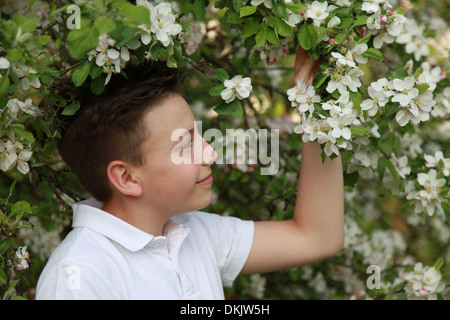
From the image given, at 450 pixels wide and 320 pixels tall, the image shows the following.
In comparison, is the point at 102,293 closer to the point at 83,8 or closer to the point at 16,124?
the point at 16,124

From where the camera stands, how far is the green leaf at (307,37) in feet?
4.85

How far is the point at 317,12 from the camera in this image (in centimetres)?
150

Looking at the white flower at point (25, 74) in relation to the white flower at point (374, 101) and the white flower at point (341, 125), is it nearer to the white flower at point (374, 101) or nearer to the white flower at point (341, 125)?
the white flower at point (341, 125)

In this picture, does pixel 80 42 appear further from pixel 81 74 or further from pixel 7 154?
pixel 7 154

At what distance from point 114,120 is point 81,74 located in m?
0.17

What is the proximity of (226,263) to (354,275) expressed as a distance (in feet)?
3.89

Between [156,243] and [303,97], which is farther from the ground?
[303,97]

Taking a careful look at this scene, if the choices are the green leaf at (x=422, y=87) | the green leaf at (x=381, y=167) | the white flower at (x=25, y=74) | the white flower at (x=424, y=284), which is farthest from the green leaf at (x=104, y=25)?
the white flower at (x=424, y=284)

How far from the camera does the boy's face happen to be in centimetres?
148

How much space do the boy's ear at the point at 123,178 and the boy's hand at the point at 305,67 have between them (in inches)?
20.9

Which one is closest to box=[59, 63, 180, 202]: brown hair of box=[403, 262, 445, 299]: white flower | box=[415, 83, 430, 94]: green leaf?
box=[415, 83, 430, 94]: green leaf

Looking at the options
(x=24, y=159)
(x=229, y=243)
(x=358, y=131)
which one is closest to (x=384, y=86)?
(x=358, y=131)

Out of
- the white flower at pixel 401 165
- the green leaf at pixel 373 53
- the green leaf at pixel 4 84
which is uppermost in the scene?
the green leaf at pixel 373 53

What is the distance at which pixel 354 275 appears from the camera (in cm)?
270
